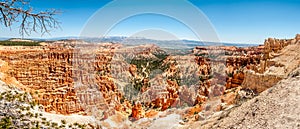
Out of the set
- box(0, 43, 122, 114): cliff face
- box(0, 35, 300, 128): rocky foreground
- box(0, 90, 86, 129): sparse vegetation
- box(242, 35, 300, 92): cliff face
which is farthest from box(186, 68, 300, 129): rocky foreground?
box(0, 43, 122, 114): cliff face

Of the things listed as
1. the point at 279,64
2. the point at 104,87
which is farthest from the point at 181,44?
the point at 279,64

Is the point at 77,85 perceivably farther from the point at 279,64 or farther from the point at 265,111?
the point at 265,111

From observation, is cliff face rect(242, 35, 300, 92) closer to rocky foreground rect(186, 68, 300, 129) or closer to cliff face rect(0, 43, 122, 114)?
rocky foreground rect(186, 68, 300, 129)

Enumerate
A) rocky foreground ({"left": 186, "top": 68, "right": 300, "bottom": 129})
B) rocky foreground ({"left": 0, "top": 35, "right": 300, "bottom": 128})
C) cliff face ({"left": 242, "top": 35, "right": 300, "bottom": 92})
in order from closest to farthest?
rocky foreground ({"left": 186, "top": 68, "right": 300, "bottom": 129}) → rocky foreground ({"left": 0, "top": 35, "right": 300, "bottom": 128}) → cliff face ({"left": 242, "top": 35, "right": 300, "bottom": 92})

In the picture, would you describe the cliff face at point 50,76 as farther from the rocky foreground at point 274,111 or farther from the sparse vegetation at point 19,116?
the rocky foreground at point 274,111

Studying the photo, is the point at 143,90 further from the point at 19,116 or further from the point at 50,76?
the point at 19,116

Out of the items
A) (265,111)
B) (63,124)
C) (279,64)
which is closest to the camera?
(265,111)

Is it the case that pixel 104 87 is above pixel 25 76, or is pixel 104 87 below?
below

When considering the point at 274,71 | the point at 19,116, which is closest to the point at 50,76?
the point at 19,116
